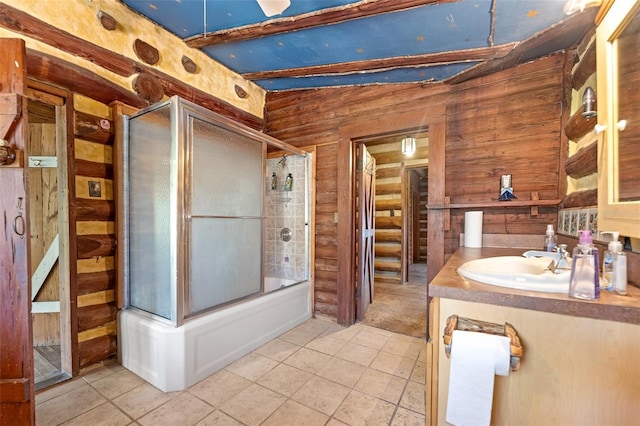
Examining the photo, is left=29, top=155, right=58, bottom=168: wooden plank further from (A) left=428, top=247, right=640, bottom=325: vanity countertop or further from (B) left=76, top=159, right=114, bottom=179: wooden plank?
(A) left=428, top=247, right=640, bottom=325: vanity countertop

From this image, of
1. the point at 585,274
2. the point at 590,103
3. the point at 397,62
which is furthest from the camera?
the point at 397,62

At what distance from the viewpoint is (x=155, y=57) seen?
2.19 meters

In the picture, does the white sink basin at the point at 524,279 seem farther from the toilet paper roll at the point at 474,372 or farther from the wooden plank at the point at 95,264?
the wooden plank at the point at 95,264

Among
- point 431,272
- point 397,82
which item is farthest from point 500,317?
point 397,82

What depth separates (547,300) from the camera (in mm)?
786

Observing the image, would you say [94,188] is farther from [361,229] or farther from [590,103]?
[590,103]

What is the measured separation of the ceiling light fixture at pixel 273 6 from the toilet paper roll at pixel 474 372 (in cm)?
210

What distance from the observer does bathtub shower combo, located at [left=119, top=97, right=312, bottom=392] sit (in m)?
1.74

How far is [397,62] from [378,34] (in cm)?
37

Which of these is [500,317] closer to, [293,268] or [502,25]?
[502,25]

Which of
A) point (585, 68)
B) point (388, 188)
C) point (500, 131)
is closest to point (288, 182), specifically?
point (500, 131)

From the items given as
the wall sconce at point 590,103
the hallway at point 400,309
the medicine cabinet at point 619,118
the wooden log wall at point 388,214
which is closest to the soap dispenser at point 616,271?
the medicine cabinet at point 619,118

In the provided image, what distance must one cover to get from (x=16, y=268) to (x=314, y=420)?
67.9 inches

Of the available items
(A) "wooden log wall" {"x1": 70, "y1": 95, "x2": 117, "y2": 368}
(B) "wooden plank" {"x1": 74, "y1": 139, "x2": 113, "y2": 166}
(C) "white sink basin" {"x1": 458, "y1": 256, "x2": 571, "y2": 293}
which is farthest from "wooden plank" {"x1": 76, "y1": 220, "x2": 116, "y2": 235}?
(C) "white sink basin" {"x1": 458, "y1": 256, "x2": 571, "y2": 293}
